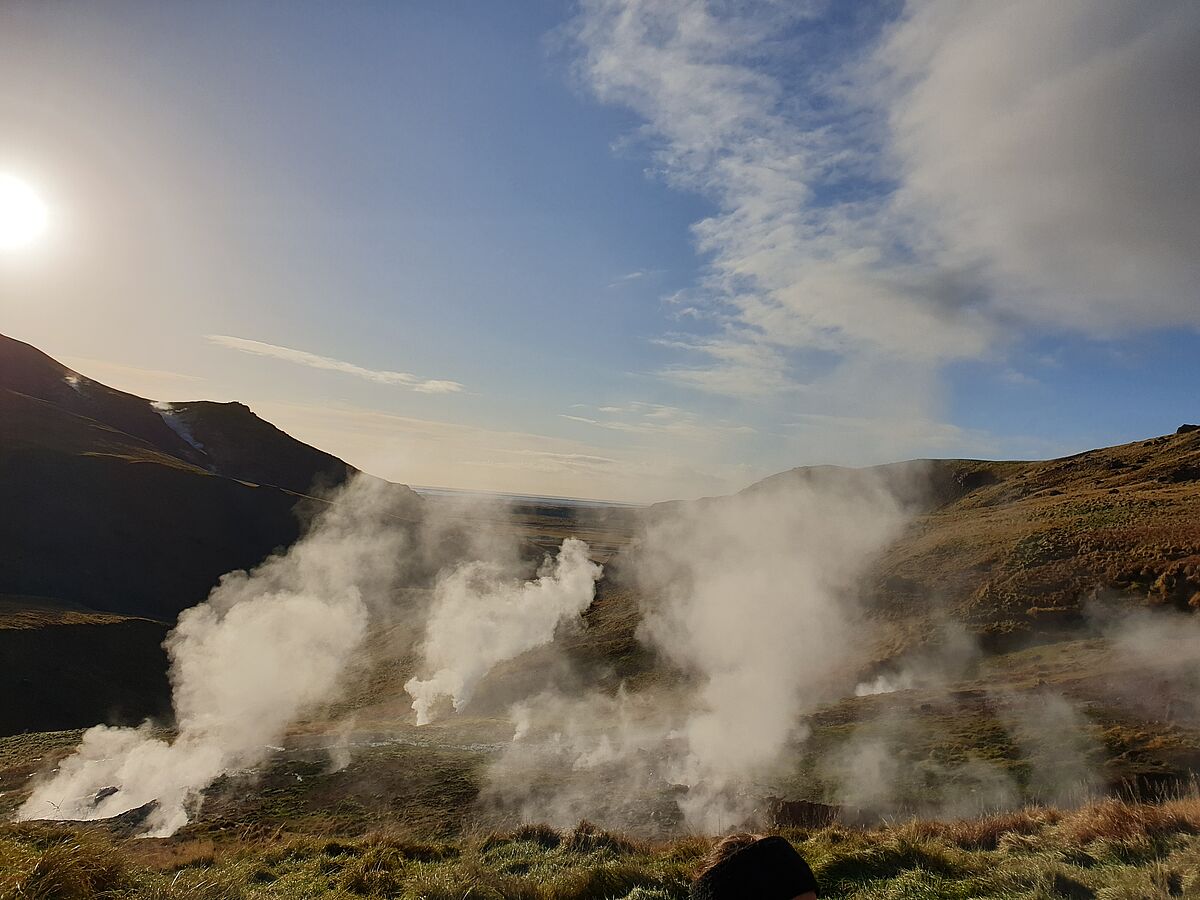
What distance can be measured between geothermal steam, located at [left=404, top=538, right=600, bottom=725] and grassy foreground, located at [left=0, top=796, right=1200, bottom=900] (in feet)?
64.1

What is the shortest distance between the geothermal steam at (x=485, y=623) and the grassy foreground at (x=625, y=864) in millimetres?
19535

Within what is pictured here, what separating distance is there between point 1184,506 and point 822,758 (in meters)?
30.2

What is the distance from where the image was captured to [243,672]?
36.6 meters

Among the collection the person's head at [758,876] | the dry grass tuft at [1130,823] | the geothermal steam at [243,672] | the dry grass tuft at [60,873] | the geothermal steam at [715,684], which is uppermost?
the person's head at [758,876]

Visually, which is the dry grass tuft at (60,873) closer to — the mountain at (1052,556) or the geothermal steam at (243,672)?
the geothermal steam at (243,672)

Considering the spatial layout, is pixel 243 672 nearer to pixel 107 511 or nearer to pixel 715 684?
pixel 715 684

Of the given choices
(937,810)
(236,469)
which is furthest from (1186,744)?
(236,469)

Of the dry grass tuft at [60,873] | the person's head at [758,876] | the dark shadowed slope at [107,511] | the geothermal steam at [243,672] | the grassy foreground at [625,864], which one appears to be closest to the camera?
the person's head at [758,876]

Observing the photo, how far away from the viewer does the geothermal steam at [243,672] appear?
19938 mm

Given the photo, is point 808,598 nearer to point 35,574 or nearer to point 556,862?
point 556,862

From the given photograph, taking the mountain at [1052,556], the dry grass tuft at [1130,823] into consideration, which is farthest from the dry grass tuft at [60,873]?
the mountain at [1052,556]

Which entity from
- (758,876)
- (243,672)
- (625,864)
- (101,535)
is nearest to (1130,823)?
(625,864)

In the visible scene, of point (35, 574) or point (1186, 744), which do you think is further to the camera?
point (35, 574)

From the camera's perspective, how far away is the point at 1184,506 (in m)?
31.8
